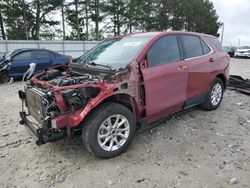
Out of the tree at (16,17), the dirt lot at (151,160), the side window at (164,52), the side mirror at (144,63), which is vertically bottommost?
the dirt lot at (151,160)

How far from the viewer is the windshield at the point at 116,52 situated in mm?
3970

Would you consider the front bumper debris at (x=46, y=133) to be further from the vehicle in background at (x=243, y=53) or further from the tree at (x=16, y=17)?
the vehicle in background at (x=243, y=53)

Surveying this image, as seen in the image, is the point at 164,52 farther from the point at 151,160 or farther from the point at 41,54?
the point at 41,54

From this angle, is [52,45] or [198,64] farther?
[52,45]

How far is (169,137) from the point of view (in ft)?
14.1

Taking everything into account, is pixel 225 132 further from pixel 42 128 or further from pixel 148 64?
pixel 42 128

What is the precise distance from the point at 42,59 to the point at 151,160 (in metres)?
8.98

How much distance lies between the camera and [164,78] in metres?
4.08

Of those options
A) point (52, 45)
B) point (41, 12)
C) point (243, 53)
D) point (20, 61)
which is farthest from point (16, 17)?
point (243, 53)

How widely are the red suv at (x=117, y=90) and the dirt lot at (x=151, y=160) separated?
1.10 ft

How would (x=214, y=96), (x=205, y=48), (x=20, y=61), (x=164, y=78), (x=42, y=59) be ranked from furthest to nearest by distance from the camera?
1. (x=42, y=59)
2. (x=20, y=61)
3. (x=214, y=96)
4. (x=205, y=48)
5. (x=164, y=78)

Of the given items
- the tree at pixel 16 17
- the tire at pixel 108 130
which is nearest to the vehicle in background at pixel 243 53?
the tree at pixel 16 17

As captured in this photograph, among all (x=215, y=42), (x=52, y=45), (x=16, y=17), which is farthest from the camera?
(x=16, y=17)

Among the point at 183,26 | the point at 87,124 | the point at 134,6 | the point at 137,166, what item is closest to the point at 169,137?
the point at 137,166
